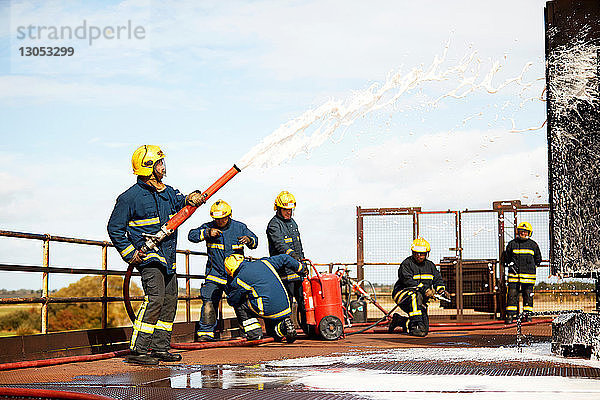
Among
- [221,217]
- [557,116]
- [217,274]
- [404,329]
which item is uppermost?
[557,116]

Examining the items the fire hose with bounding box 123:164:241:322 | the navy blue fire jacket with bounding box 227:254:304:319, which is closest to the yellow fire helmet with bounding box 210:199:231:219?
the navy blue fire jacket with bounding box 227:254:304:319

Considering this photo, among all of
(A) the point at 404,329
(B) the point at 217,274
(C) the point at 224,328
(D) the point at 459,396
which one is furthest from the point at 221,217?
(D) the point at 459,396

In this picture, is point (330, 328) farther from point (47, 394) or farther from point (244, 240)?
point (47, 394)

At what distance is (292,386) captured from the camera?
646cm

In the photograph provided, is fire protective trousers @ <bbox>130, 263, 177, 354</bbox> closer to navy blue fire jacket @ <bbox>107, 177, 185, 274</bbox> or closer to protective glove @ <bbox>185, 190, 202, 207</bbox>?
navy blue fire jacket @ <bbox>107, 177, 185, 274</bbox>

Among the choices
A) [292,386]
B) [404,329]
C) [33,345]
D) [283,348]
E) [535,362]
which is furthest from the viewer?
[404,329]

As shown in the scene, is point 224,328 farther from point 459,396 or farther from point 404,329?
point 459,396

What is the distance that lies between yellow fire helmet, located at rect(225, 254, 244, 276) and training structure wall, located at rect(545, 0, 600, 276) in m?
4.30

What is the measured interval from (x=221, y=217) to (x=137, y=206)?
3478 mm

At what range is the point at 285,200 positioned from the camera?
12.8 m

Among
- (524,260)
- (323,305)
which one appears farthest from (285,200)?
(524,260)

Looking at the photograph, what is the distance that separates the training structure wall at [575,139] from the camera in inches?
342

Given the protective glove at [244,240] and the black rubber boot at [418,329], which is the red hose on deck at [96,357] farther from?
the black rubber boot at [418,329]

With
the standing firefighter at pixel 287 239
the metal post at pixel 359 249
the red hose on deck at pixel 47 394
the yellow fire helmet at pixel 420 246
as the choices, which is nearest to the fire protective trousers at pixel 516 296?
the metal post at pixel 359 249
